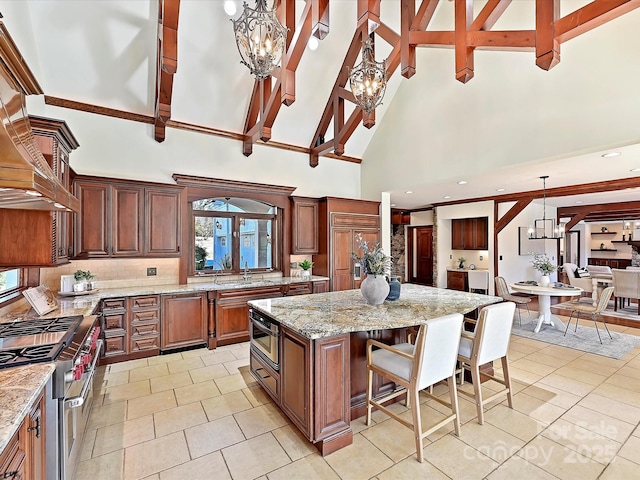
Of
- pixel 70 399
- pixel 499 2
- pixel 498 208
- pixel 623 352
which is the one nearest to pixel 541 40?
pixel 499 2

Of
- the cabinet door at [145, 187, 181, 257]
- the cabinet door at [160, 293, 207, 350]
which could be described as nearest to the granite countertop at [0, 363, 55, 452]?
the cabinet door at [160, 293, 207, 350]

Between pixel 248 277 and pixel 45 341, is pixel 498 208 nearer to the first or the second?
pixel 248 277

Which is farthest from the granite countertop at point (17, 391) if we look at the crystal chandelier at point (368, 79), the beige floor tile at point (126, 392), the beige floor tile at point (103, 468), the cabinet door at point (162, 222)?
the crystal chandelier at point (368, 79)

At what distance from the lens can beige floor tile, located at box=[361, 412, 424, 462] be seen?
2242 millimetres

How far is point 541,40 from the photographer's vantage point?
290cm

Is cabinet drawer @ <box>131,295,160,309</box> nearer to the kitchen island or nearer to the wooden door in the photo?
the kitchen island

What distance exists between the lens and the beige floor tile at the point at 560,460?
2.03 meters

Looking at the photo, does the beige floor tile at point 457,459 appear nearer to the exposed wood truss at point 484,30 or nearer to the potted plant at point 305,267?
the exposed wood truss at point 484,30

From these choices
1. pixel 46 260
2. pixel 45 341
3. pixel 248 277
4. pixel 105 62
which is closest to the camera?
pixel 45 341

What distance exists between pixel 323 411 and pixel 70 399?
60.7 inches

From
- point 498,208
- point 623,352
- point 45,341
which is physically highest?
point 498,208

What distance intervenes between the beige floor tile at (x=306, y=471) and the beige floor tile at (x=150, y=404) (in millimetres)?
1408

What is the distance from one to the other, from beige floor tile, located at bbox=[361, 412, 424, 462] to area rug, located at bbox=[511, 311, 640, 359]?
11.6 feet

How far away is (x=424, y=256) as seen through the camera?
10.0m
